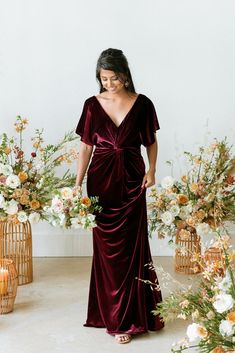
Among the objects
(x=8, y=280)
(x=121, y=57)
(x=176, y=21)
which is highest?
(x=176, y=21)

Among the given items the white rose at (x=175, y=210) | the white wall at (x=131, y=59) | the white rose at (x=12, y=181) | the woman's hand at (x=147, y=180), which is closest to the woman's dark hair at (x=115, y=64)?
the woman's hand at (x=147, y=180)

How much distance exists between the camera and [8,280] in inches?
149

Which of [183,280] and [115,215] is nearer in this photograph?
[115,215]

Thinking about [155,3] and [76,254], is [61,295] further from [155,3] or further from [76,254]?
[155,3]

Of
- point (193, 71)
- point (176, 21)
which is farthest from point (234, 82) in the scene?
point (176, 21)

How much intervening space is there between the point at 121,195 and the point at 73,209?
0.90 ft

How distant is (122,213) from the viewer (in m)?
→ 3.42

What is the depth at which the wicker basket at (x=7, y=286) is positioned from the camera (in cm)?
375

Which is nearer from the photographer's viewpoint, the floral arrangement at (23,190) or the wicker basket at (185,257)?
the floral arrangement at (23,190)

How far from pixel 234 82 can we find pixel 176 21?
63 centimetres

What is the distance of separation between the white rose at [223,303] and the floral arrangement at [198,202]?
2.06m

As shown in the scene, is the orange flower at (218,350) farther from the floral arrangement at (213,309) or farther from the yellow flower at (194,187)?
the yellow flower at (194,187)

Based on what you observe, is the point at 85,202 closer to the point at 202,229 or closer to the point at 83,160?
the point at 83,160

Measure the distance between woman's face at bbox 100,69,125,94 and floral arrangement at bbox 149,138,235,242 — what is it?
103 centimetres
